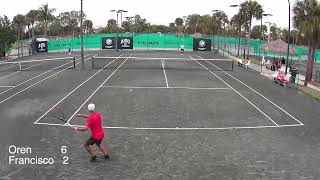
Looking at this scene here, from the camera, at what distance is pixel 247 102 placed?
2327cm

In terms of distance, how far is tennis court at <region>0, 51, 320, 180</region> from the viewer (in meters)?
11.8

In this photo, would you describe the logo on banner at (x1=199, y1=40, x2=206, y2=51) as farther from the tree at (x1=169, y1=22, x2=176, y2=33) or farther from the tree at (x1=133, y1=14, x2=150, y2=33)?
the tree at (x1=169, y1=22, x2=176, y2=33)

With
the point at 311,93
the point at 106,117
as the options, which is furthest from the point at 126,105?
the point at 311,93

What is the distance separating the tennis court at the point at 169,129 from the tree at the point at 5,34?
28.7 m

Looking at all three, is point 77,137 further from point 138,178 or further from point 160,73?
point 160,73

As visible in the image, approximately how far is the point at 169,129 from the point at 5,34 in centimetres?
4678

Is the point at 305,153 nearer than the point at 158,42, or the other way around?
the point at 305,153

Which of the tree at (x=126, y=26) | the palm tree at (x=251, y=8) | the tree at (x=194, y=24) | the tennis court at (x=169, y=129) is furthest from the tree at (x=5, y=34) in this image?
the tree at (x=126, y=26)

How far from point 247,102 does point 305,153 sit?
31.9ft

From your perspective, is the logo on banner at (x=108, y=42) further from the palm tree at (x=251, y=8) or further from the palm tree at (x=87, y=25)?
the palm tree at (x=87, y=25)

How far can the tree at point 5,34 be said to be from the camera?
56.7m

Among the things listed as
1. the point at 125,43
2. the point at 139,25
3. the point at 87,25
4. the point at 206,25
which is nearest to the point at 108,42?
the point at 125,43

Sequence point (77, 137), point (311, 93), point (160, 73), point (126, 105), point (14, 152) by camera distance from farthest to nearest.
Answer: point (160, 73), point (311, 93), point (126, 105), point (77, 137), point (14, 152)

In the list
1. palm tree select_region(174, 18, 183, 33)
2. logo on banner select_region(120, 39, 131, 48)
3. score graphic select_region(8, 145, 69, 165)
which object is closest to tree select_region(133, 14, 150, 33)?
palm tree select_region(174, 18, 183, 33)
